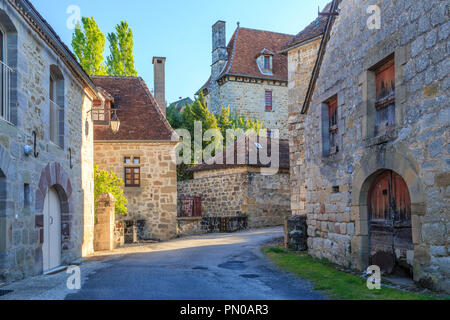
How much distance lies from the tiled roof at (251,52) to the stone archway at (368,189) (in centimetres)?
2380

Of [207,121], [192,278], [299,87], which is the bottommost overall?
[192,278]

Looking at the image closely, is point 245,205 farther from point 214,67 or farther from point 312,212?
point 214,67

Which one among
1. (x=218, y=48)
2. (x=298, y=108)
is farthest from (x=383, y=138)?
(x=218, y=48)

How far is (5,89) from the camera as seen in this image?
7711mm

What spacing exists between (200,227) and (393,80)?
580 inches

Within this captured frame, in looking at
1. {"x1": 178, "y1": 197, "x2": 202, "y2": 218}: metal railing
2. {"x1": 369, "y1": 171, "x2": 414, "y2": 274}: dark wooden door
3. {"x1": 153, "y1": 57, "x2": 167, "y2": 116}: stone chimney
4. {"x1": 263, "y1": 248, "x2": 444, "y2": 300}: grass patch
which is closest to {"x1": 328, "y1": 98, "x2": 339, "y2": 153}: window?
{"x1": 369, "y1": 171, "x2": 414, "y2": 274}: dark wooden door

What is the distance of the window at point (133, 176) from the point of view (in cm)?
1877

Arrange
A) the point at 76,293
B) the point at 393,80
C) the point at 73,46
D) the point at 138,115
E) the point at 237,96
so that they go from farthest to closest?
the point at 237,96, the point at 73,46, the point at 138,115, the point at 393,80, the point at 76,293

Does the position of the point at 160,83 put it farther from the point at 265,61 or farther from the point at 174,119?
the point at 265,61

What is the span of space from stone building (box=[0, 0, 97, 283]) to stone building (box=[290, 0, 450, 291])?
6.01 m

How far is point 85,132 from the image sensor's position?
13.2 meters

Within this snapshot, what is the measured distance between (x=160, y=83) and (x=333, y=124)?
15308 mm

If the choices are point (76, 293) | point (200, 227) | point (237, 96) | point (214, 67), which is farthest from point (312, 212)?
point (214, 67)
